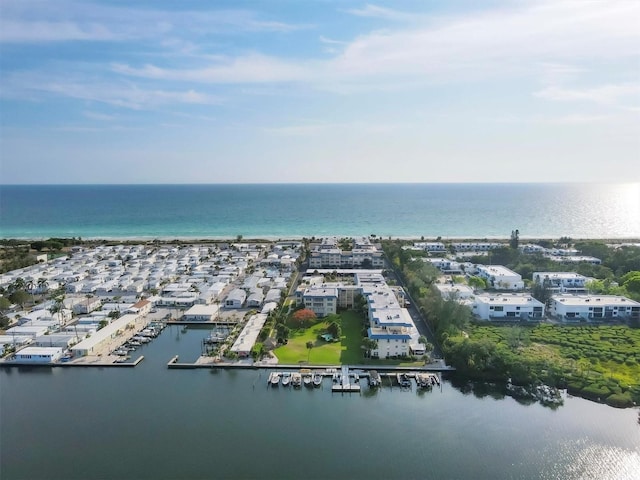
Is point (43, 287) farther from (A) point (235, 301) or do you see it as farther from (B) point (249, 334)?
(B) point (249, 334)

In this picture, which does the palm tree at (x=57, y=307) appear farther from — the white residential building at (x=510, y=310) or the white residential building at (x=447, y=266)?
the white residential building at (x=447, y=266)

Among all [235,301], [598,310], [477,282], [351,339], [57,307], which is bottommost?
[351,339]

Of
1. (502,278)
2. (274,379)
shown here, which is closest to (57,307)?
(274,379)

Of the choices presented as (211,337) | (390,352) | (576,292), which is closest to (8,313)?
(211,337)

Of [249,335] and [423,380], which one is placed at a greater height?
[249,335]

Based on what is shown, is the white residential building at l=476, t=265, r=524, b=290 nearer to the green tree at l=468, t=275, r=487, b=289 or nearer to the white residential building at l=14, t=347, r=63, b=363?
the green tree at l=468, t=275, r=487, b=289

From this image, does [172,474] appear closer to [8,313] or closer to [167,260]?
[8,313]

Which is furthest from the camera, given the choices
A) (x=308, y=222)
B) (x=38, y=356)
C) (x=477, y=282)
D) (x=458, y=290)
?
(x=308, y=222)
